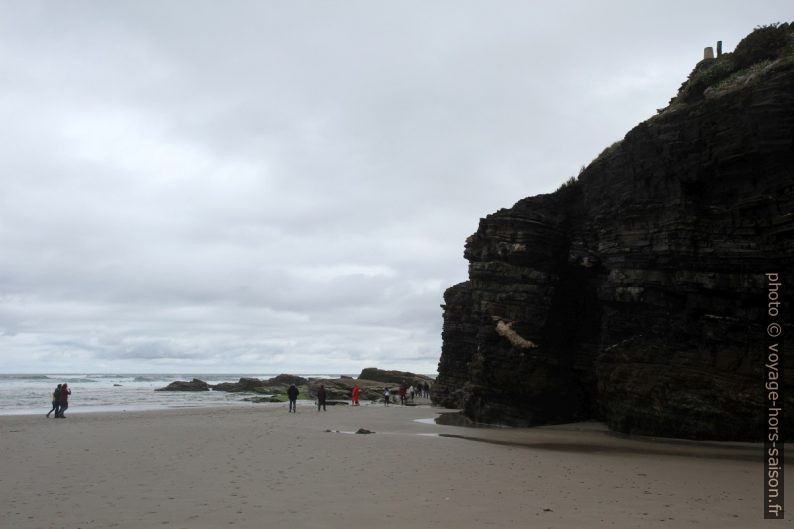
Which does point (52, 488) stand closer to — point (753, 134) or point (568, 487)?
point (568, 487)

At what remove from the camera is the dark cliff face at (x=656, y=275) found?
802 inches

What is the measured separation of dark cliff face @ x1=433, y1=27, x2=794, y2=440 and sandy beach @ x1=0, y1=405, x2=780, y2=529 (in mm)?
2179

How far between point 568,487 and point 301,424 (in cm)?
1919

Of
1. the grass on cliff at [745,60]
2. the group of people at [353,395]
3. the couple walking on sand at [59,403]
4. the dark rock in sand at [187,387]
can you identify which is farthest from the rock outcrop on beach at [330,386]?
the grass on cliff at [745,60]

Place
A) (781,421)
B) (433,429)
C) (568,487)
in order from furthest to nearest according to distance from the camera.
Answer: (433,429)
(781,421)
(568,487)

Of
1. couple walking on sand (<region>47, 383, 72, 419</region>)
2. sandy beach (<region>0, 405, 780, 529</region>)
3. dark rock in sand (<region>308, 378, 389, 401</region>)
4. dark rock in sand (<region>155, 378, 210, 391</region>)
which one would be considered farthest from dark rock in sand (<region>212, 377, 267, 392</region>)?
sandy beach (<region>0, 405, 780, 529</region>)

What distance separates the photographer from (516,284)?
29516 millimetres

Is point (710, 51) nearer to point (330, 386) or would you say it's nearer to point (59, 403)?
point (59, 403)

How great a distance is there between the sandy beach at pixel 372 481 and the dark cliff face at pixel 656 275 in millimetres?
2179

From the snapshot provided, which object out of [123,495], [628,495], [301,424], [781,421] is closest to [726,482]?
[628,495]

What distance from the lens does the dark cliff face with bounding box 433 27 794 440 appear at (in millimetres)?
20375

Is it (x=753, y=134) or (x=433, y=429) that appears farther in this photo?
(x=433, y=429)

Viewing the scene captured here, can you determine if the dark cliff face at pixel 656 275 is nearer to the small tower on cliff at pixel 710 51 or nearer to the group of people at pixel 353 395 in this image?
the small tower on cliff at pixel 710 51

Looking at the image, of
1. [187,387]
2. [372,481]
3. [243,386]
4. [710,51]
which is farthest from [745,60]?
[187,387]
